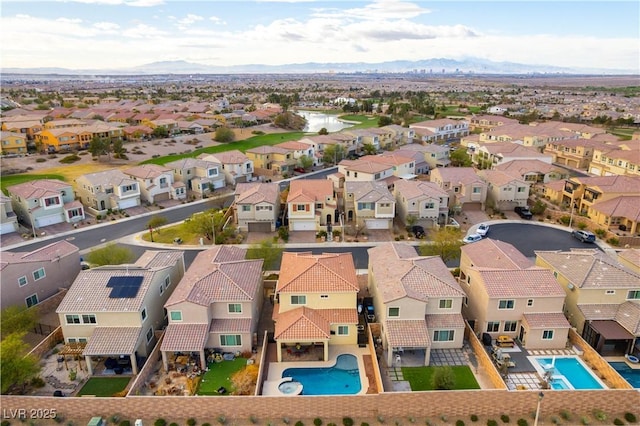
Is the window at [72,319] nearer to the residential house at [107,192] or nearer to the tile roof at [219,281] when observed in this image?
the tile roof at [219,281]

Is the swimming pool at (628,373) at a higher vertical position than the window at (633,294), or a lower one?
lower

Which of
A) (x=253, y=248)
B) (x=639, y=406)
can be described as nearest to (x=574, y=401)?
(x=639, y=406)

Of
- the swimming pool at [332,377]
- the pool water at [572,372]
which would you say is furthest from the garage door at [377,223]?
the pool water at [572,372]

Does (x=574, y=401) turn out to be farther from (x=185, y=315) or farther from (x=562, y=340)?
(x=185, y=315)

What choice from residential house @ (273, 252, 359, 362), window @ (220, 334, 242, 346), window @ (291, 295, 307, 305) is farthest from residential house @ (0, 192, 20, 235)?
window @ (291, 295, 307, 305)

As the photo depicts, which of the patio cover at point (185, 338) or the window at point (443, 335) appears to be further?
the window at point (443, 335)

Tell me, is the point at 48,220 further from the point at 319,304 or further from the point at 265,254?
the point at 319,304
